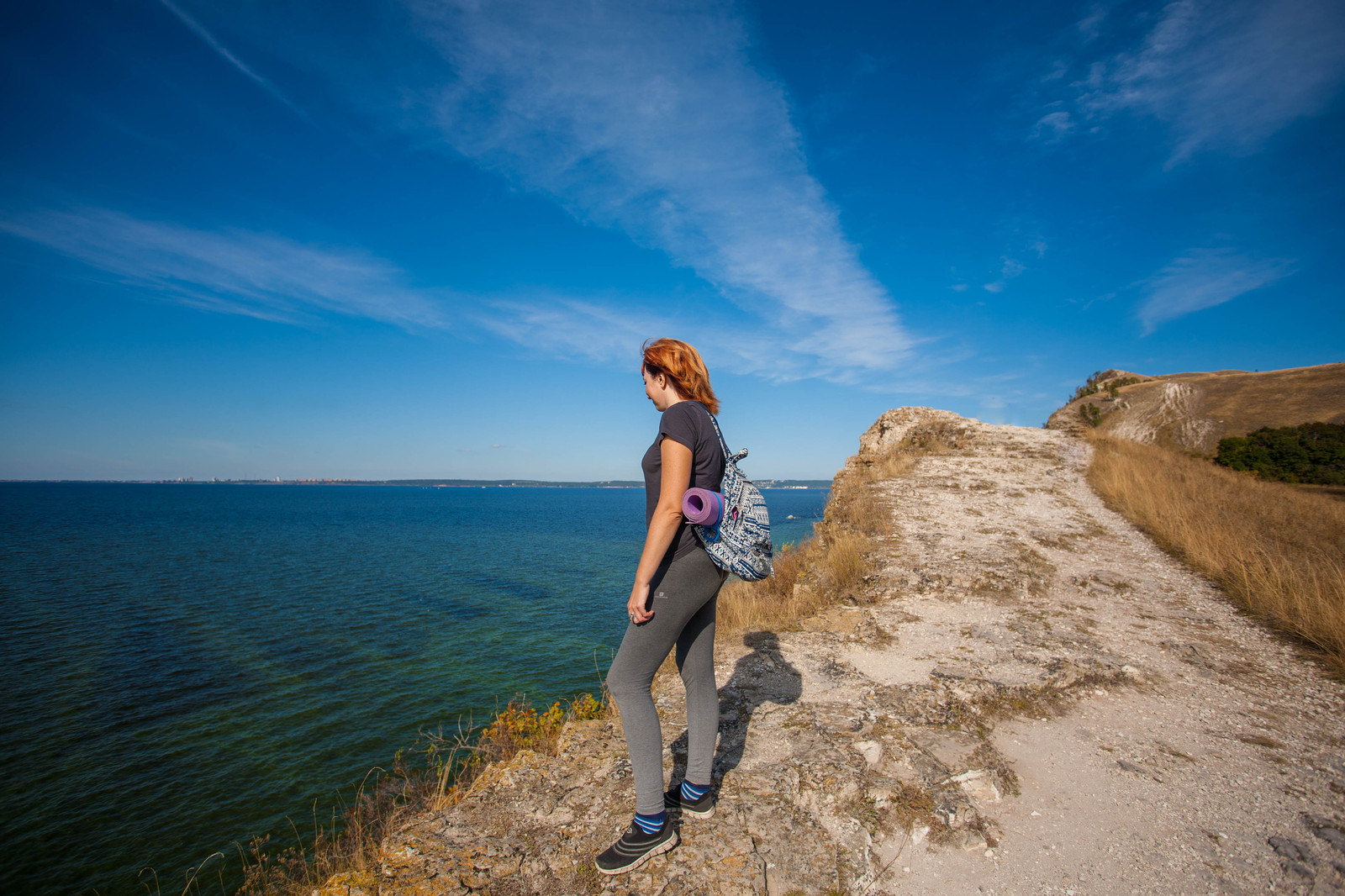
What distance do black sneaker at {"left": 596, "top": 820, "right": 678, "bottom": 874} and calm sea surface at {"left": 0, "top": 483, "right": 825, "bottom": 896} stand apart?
7566mm

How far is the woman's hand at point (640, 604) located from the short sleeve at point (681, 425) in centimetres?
64

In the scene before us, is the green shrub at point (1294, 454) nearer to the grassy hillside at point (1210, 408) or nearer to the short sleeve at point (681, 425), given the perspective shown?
the grassy hillside at point (1210, 408)

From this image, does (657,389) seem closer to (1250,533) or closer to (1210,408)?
(1250,533)

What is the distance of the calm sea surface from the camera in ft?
24.9

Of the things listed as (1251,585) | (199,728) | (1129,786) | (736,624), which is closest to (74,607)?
(199,728)

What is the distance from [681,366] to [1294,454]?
72.9 feet

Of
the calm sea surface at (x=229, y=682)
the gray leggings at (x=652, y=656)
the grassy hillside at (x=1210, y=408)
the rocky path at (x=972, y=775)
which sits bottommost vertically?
the calm sea surface at (x=229, y=682)

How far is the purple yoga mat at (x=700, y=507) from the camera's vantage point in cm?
232

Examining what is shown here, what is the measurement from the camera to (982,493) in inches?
472

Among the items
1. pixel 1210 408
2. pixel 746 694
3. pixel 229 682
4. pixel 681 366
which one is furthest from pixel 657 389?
pixel 1210 408

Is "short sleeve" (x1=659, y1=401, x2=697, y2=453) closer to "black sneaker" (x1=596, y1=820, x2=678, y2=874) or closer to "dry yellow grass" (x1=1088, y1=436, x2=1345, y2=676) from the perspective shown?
"black sneaker" (x1=596, y1=820, x2=678, y2=874)

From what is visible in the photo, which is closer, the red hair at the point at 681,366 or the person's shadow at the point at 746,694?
the red hair at the point at 681,366

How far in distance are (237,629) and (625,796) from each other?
743 inches

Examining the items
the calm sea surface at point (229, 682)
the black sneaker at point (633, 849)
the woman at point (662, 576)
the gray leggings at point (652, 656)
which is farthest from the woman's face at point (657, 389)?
the calm sea surface at point (229, 682)
